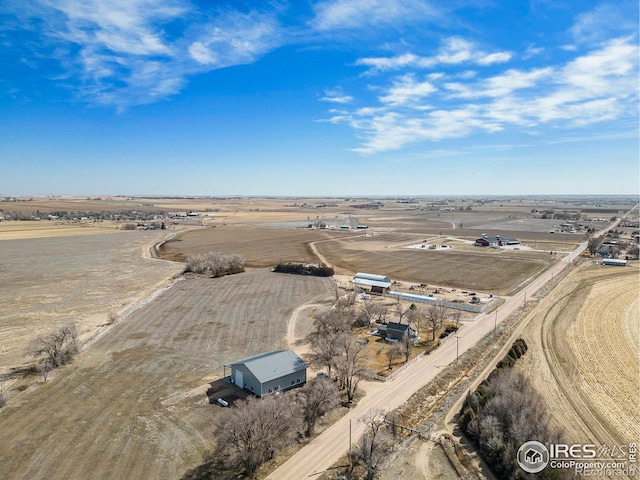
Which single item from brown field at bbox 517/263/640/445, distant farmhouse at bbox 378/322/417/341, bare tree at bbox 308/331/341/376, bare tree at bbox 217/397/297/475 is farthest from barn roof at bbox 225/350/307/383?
brown field at bbox 517/263/640/445

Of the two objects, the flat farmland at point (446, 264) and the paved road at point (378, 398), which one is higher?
the flat farmland at point (446, 264)

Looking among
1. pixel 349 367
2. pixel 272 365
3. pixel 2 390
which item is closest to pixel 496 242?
pixel 349 367

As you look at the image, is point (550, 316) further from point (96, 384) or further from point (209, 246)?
point (209, 246)

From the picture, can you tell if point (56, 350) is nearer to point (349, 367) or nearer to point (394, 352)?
point (349, 367)

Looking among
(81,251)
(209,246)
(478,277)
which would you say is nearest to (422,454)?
(478,277)

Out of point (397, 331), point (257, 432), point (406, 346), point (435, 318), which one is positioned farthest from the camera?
point (435, 318)

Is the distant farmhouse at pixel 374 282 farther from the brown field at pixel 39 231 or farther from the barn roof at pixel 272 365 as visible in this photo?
the brown field at pixel 39 231

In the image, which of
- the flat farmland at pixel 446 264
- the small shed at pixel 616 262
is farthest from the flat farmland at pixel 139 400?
the small shed at pixel 616 262

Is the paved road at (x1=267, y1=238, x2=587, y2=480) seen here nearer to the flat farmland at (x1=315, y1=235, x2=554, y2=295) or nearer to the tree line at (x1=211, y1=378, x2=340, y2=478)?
the tree line at (x1=211, y1=378, x2=340, y2=478)
